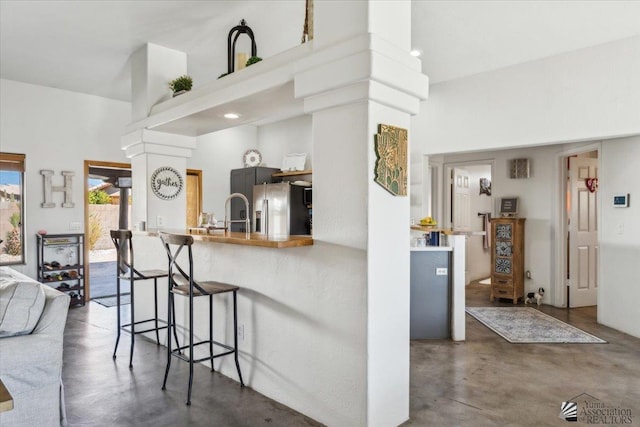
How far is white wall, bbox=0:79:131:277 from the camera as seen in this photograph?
570 centimetres

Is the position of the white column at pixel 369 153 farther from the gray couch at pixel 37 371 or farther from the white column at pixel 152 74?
the white column at pixel 152 74

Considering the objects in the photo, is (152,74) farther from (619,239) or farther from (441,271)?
(619,239)

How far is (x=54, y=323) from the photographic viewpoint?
96.6 inches

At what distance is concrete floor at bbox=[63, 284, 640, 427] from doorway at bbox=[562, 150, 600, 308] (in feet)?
4.63

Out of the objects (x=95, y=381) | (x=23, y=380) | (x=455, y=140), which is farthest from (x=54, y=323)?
(x=455, y=140)

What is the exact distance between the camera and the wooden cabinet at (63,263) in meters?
5.72

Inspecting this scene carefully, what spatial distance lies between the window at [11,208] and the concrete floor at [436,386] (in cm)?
211

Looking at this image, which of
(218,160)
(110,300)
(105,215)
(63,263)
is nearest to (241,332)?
(110,300)

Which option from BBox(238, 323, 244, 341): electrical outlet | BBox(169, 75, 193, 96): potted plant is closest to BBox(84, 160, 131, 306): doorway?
BBox(169, 75, 193, 96): potted plant

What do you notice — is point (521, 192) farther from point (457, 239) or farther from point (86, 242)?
point (86, 242)

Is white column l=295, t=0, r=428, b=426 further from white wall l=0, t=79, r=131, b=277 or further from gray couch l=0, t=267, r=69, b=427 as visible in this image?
white wall l=0, t=79, r=131, b=277

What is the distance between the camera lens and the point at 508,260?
6.14 m

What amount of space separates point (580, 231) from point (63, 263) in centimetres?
724

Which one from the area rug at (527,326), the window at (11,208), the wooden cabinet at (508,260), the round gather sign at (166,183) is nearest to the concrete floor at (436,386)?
the area rug at (527,326)
